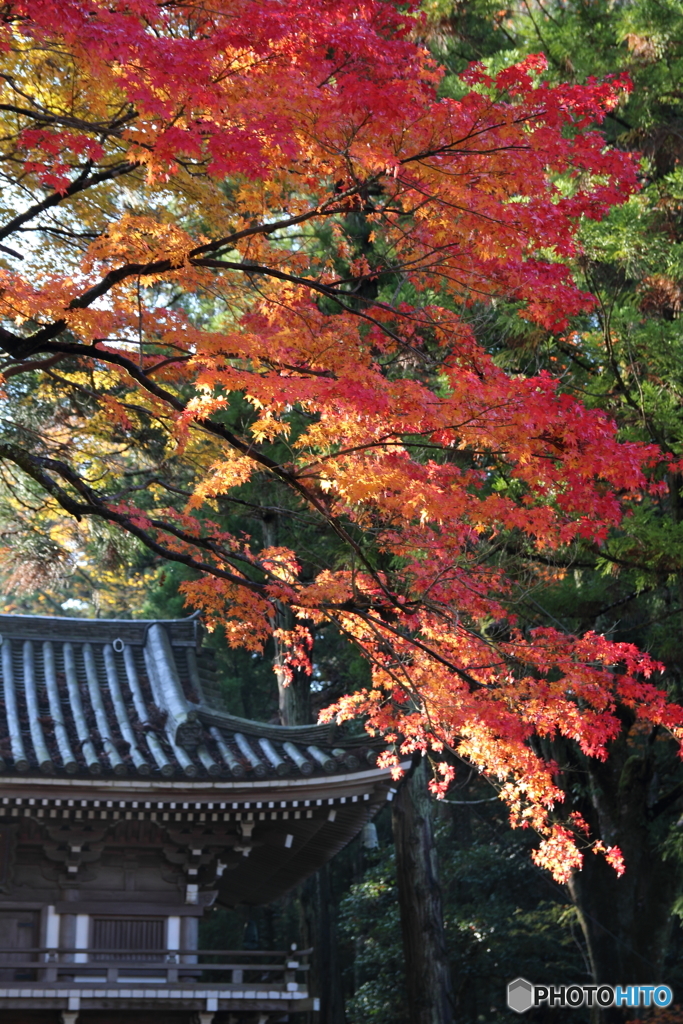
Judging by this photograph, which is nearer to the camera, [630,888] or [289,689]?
[630,888]

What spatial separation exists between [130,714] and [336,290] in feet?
22.7

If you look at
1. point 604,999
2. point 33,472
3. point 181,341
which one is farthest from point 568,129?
point 604,999

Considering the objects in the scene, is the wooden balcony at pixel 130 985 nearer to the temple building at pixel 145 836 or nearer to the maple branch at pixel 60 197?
the temple building at pixel 145 836

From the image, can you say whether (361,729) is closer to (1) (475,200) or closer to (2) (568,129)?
(2) (568,129)

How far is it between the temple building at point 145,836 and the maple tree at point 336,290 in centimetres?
211

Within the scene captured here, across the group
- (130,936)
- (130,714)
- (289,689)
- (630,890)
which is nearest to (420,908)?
(630,890)

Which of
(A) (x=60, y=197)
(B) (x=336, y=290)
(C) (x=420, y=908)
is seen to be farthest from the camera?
(C) (x=420, y=908)

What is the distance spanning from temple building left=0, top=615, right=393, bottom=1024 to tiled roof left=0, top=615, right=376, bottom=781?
3 cm

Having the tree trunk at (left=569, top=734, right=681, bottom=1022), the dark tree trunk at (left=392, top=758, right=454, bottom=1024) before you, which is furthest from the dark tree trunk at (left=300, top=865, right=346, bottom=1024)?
the tree trunk at (left=569, top=734, right=681, bottom=1022)

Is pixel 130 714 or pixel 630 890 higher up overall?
pixel 130 714

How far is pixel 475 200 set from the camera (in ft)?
20.7

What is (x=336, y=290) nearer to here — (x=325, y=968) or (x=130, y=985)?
(x=130, y=985)

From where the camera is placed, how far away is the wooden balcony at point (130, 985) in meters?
9.34

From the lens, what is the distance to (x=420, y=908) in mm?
13320
